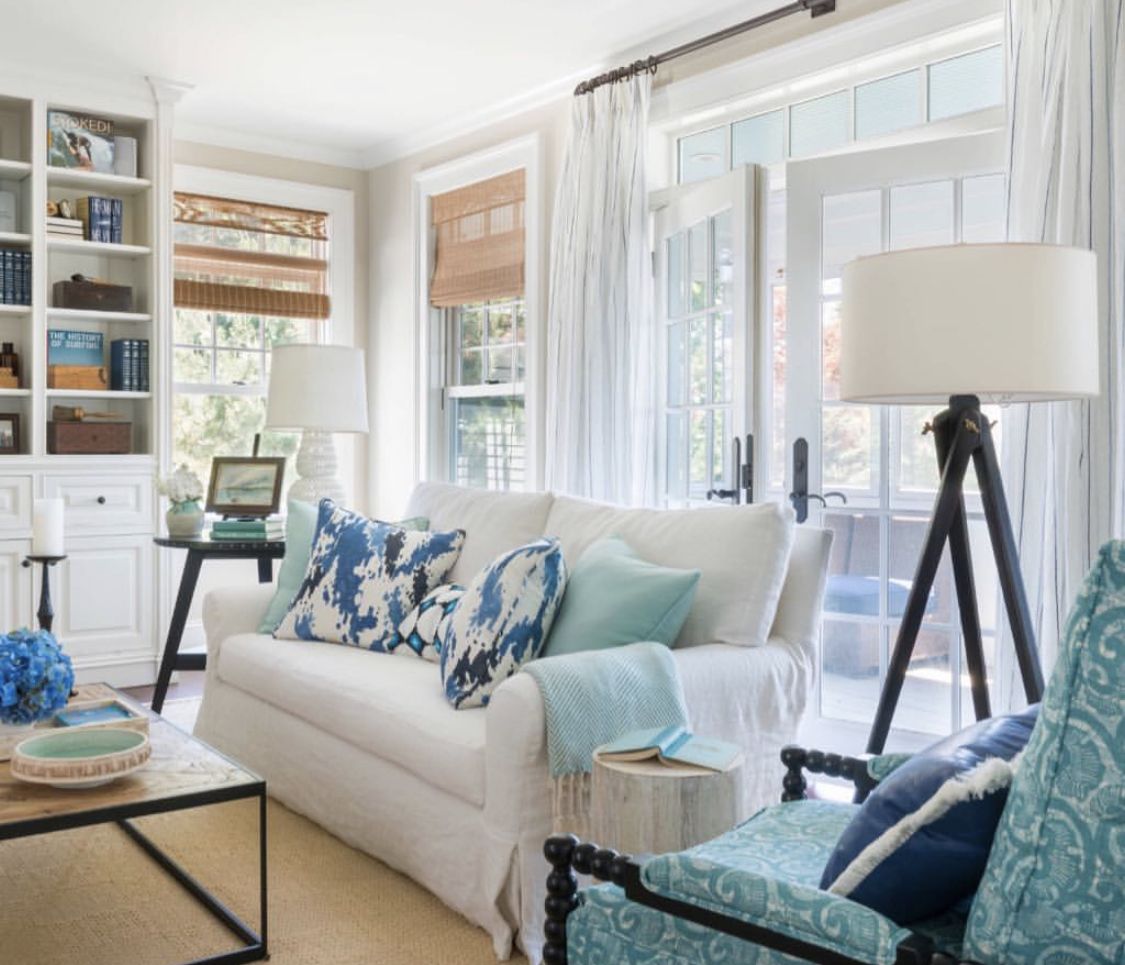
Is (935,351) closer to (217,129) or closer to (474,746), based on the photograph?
(474,746)

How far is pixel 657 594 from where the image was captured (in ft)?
8.87

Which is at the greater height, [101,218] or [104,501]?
[101,218]

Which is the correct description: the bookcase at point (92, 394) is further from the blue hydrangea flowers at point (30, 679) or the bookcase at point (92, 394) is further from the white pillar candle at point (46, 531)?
the blue hydrangea flowers at point (30, 679)

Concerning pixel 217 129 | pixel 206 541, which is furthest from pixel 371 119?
pixel 206 541

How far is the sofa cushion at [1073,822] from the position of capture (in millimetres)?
1152

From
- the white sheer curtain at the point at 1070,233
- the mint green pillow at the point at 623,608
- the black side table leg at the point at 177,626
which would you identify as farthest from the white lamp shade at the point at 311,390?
the white sheer curtain at the point at 1070,233

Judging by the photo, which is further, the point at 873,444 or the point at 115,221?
the point at 115,221

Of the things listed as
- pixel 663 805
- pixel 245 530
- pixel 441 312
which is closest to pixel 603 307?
pixel 441 312

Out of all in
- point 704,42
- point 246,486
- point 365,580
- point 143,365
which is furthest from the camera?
point 143,365

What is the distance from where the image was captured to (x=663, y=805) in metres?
2.05

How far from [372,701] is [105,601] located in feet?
8.69

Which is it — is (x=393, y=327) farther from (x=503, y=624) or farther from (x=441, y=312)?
(x=503, y=624)

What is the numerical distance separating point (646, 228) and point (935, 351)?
228 cm

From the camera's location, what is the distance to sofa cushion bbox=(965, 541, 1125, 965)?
115 cm
